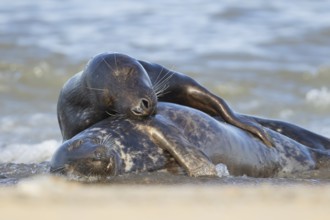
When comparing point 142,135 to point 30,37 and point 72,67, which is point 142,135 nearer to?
point 72,67

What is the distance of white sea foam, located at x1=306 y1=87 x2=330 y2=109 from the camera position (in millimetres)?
12573

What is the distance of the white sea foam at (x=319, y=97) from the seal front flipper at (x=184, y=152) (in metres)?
5.99

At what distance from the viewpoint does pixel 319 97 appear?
12.9 metres

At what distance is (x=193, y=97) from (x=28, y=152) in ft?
7.68

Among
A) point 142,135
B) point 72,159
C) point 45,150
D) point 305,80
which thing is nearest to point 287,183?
point 142,135

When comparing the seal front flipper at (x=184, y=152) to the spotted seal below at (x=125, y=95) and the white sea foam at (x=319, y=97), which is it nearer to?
the spotted seal below at (x=125, y=95)

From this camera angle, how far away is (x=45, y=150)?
939cm

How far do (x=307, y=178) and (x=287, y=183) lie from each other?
0.59 meters

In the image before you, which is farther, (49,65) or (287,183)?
(49,65)

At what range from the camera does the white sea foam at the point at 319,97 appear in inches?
495

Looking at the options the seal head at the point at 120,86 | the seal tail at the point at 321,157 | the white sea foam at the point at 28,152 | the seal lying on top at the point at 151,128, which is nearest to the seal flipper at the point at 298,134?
the seal tail at the point at 321,157

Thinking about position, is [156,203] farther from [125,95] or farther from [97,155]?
[125,95]

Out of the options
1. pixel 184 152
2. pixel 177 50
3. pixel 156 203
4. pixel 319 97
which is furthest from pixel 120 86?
pixel 177 50

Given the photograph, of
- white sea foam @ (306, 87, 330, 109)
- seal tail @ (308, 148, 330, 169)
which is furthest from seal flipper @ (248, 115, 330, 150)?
white sea foam @ (306, 87, 330, 109)
